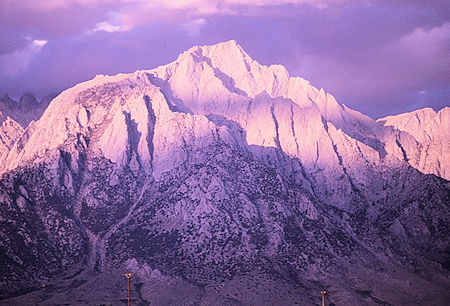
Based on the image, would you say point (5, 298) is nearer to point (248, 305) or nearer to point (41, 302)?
point (41, 302)

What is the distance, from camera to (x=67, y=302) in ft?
655

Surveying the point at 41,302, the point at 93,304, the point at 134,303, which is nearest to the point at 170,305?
the point at 134,303

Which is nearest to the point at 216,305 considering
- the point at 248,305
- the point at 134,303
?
the point at 248,305

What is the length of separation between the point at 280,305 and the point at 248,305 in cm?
1021

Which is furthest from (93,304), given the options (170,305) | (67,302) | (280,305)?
(280,305)

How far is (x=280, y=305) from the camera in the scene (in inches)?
7854

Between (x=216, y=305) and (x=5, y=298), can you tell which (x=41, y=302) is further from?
(x=216, y=305)

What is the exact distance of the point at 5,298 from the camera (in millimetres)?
199625

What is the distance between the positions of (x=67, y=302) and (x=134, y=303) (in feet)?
69.8

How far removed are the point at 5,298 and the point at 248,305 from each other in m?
77.1

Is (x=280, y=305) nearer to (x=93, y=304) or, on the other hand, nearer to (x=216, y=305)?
(x=216, y=305)

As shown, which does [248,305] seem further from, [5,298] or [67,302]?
[5,298]

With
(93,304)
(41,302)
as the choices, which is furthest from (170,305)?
(41,302)

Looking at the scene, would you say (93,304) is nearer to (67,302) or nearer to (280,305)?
(67,302)
